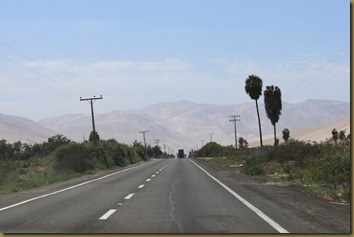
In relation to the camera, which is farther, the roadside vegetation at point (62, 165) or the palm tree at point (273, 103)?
the palm tree at point (273, 103)

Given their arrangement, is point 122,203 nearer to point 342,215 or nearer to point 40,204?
point 40,204

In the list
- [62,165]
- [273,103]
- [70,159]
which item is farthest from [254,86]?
[62,165]

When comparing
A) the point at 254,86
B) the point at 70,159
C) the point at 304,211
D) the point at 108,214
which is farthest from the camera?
the point at 254,86

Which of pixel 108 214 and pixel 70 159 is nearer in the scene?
pixel 108 214

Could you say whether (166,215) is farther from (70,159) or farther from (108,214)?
(70,159)

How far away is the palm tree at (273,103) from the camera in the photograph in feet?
250

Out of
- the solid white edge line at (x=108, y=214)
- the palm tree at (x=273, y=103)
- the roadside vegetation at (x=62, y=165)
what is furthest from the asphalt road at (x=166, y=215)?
the palm tree at (x=273, y=103)

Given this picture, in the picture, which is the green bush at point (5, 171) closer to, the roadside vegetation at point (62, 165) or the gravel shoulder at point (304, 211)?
the roadside vegetation at point (62, 165)

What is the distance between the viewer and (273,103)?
7681cm

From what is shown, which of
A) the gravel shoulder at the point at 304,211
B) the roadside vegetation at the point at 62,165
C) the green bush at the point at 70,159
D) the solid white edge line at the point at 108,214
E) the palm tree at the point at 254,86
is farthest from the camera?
the palm tree at the point at 254,86

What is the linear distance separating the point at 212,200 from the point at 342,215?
448 centimetres

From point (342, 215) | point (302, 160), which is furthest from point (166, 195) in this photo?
point (302, 160)

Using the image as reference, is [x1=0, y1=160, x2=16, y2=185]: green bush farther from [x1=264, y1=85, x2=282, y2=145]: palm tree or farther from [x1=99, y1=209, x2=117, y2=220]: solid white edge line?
[x1=264, y1=85, x2=282, y2=145]: palm tree

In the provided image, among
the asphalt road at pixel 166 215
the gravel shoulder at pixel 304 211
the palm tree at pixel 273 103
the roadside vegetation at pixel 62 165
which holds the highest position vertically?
the palm tree at pixel 273 103
